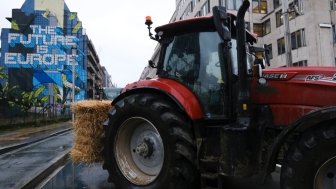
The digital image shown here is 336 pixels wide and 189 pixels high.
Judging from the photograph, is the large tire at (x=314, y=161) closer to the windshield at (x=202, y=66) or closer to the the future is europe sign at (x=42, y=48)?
the windshield at (x=202, y=66)

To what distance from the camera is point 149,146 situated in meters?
6.48

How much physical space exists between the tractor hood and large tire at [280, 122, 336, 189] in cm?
71

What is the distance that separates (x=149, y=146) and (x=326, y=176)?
2834mm

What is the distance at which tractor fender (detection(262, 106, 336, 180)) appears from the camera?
171 inches

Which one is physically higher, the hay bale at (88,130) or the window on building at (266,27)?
the window on building at (266,27)

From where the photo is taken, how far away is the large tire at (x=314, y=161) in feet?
14.2

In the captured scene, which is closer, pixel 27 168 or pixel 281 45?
pixel 27 168

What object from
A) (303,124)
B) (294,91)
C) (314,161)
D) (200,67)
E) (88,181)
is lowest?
(88,181)

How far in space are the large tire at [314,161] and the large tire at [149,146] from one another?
5.35 ft

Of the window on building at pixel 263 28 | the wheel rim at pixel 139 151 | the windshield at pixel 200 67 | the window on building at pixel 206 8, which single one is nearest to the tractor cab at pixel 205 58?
the windshield at pixel 200 67

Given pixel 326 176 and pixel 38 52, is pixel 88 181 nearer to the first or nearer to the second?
pixel 326 176

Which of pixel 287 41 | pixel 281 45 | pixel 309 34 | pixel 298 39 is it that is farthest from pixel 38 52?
pixel 287 41

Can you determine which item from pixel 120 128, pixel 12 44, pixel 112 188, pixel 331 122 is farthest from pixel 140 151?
pixel 12 44

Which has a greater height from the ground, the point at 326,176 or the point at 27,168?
the point at 326,176
